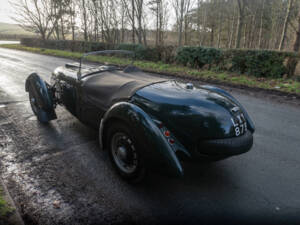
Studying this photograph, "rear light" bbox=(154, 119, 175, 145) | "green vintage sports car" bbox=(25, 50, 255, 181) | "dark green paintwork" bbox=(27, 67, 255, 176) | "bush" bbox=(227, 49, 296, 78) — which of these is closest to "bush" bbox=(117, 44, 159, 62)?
"bush" bbox=(227, 49, 296, 78)

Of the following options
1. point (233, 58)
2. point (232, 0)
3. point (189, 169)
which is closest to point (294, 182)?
point (189, 169)

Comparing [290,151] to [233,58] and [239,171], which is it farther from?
[233,58]

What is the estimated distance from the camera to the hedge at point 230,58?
8641mm

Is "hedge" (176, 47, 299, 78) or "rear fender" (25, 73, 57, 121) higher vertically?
"hedge" (176, 47, 299, 78)

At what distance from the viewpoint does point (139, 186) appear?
244cm

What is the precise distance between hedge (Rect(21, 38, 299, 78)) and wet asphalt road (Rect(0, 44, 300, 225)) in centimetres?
607

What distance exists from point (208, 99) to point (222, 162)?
3.58 ft

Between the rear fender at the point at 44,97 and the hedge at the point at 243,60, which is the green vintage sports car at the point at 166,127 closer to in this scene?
the rear fender at the point at 44,97

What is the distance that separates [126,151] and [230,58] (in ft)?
30.6

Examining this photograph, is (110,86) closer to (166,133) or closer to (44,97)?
(166,133)

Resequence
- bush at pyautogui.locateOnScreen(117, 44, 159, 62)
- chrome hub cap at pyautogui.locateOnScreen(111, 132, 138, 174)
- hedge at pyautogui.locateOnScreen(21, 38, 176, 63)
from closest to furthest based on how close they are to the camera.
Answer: chrome hub cap at pyautogui.locateOnScreen(111, 132, 138, 174) → hedge at pyautogui.locateOnScreen(21, 38, 176, 63) → bush at pyautogui.locateOnScreen(117, 44, 159, 62)

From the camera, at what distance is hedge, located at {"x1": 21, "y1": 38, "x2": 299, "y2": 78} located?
8.64 metres

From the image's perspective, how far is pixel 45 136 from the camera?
3.69 metres

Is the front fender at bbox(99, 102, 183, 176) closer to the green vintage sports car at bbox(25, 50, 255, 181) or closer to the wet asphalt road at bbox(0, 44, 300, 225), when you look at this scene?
the green vintage sports car at bbox(25, 50, 255, 181)
